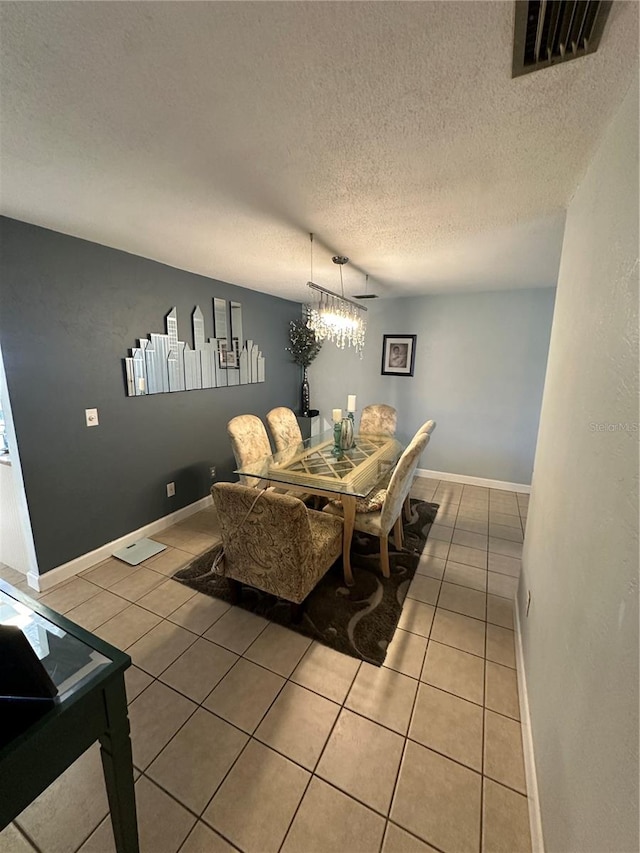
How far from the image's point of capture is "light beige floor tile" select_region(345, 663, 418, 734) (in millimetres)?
1456

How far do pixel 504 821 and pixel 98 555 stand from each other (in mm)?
2746

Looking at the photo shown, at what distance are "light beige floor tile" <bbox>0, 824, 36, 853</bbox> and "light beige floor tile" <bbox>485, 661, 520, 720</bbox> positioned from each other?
5.78 feet

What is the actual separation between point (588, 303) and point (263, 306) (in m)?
3.52

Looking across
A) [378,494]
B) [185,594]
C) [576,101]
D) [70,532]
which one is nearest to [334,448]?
[378,494]

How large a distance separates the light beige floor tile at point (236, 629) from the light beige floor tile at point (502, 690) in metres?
1.20

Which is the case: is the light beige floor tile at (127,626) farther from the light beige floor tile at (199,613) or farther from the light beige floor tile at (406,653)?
the light beige floor tile at (406,653)

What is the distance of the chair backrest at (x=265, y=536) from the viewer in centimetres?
162

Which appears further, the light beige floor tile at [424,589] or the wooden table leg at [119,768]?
the light beige floor tile at [424,589]

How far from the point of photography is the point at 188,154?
1.26m

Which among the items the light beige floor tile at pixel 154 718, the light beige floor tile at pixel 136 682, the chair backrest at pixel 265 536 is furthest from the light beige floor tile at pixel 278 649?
the light beige floor tile at pixel 136 682

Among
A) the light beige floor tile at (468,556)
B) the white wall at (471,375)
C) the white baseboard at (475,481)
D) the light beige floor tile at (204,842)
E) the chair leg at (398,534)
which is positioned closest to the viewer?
the light beige floor tile at (204,842)

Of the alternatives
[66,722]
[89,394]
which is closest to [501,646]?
[66,722]

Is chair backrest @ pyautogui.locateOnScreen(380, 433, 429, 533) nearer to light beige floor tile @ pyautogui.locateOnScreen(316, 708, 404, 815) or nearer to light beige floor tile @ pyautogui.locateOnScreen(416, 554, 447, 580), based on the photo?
light beige floor tile @ pyautogui.locateOnScreen(416, 554, 447, 580)

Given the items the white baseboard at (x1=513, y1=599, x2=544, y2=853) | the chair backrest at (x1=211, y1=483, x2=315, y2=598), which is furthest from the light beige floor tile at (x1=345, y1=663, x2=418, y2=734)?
the chair backrest at (x1=211, y1=483, x2=315, y2=598)
